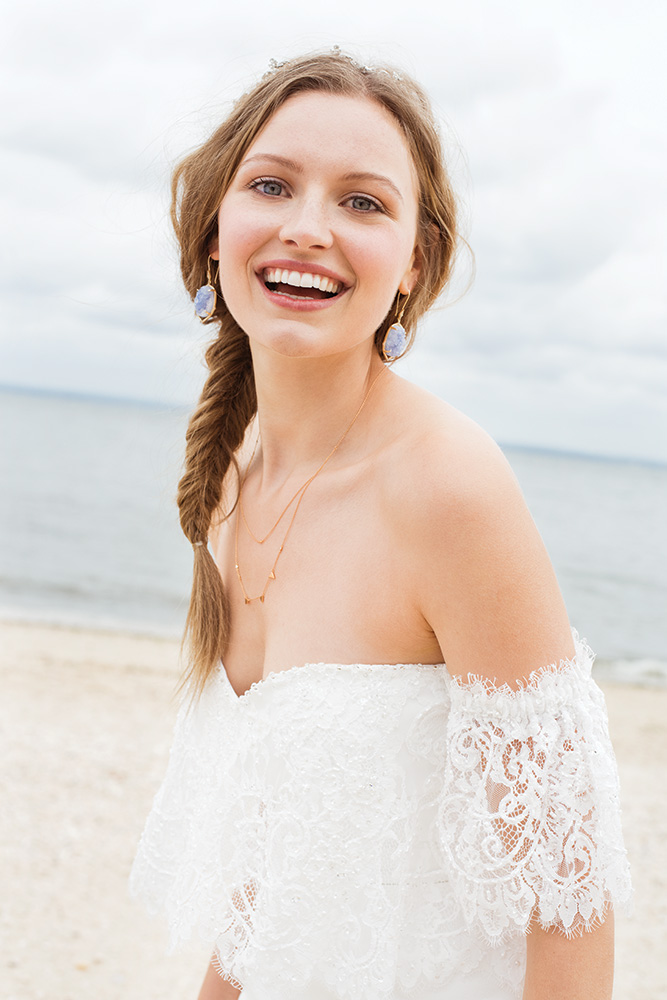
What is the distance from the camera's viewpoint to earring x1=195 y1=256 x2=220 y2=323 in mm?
2020

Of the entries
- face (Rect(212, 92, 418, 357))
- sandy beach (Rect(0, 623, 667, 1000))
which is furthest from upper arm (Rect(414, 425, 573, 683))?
sandy beach (Rect(0, 623, 667, 1000))

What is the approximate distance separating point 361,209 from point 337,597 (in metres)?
0.69

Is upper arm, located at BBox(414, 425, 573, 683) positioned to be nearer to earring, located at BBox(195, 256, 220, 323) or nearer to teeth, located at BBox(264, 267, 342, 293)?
teeth, located at BBox(264, 267, 342, 293)

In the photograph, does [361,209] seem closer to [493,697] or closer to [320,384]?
[320,384]

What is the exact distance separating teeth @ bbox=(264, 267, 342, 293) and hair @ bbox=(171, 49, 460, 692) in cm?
29

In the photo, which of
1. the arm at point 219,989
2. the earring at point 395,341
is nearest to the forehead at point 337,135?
the earring at point 395,341

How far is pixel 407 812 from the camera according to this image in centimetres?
147

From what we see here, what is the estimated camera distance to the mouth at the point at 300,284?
1558 mm

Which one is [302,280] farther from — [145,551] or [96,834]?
Result: [145,551]

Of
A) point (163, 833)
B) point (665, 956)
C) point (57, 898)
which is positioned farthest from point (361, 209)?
point (665, 956)

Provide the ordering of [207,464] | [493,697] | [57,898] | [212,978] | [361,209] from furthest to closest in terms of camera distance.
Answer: [57,898], [207,464], [212,978], [361,209], [493,697]

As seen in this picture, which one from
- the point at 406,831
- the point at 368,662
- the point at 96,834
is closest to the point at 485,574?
the point at 368,662

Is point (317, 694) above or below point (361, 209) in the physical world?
below

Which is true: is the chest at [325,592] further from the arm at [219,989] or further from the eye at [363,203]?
the arm at [219,989]
